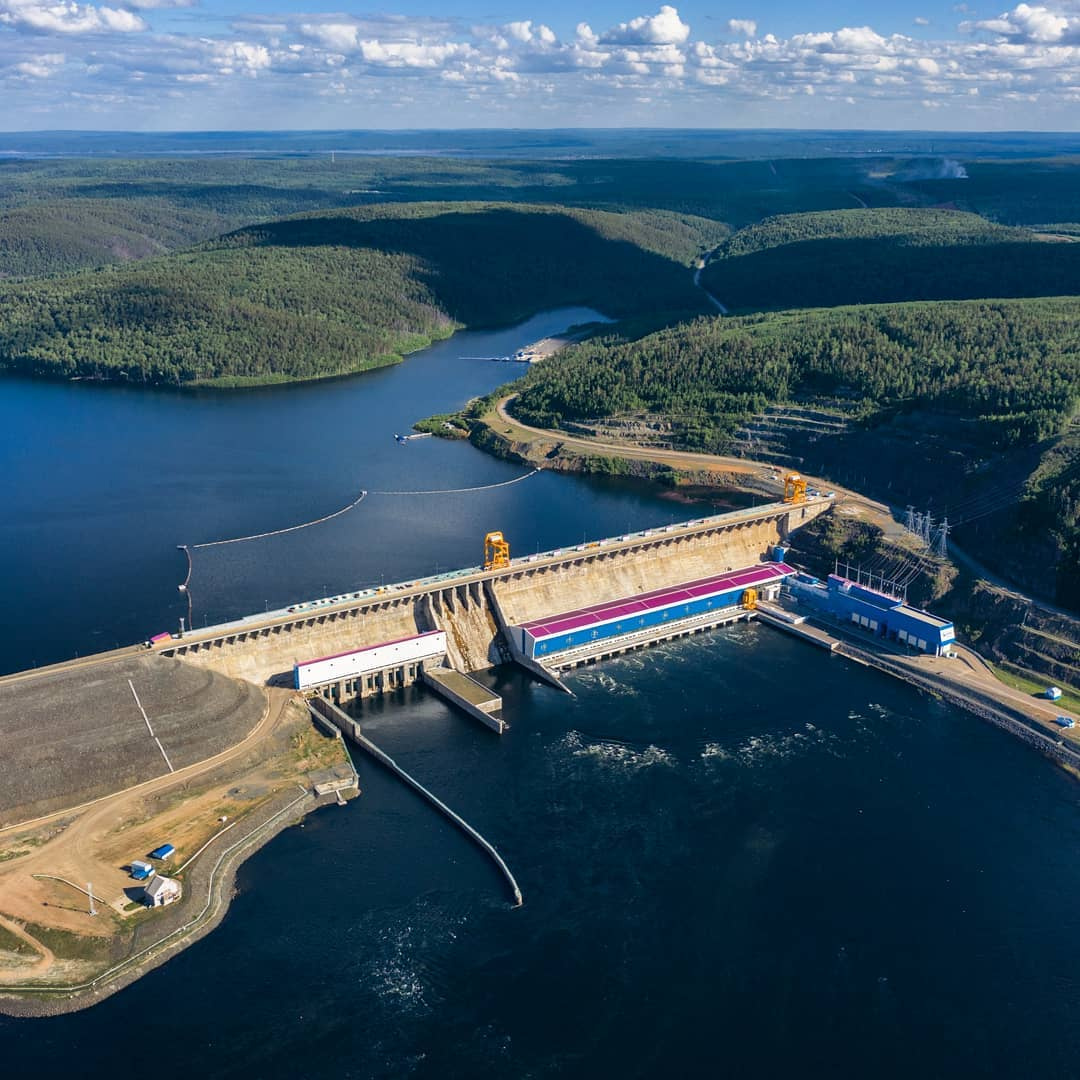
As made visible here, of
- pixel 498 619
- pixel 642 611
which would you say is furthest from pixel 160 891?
pixel 642 611

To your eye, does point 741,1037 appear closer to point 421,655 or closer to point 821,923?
point 821,923

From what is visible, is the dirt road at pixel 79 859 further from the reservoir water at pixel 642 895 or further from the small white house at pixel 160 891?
the reservoir water at pixel 642 895

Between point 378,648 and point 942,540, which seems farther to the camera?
point 942,540

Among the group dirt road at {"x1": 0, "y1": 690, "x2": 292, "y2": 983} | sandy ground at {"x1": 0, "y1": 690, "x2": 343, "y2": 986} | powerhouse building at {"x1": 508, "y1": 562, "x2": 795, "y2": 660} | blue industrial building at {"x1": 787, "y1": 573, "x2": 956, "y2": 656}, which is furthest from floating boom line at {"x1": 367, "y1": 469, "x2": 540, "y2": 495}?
dirt road at {"x1": 0, "y1": 690, "x2": 292, "y2": 983}

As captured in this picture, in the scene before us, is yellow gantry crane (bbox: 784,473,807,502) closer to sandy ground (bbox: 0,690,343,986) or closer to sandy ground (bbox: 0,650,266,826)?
sandy ground (bbox: 0,690,343,986)

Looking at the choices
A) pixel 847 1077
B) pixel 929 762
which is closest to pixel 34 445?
pixel 929 762

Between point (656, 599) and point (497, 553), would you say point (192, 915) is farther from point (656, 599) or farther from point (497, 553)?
point (656, 599)
